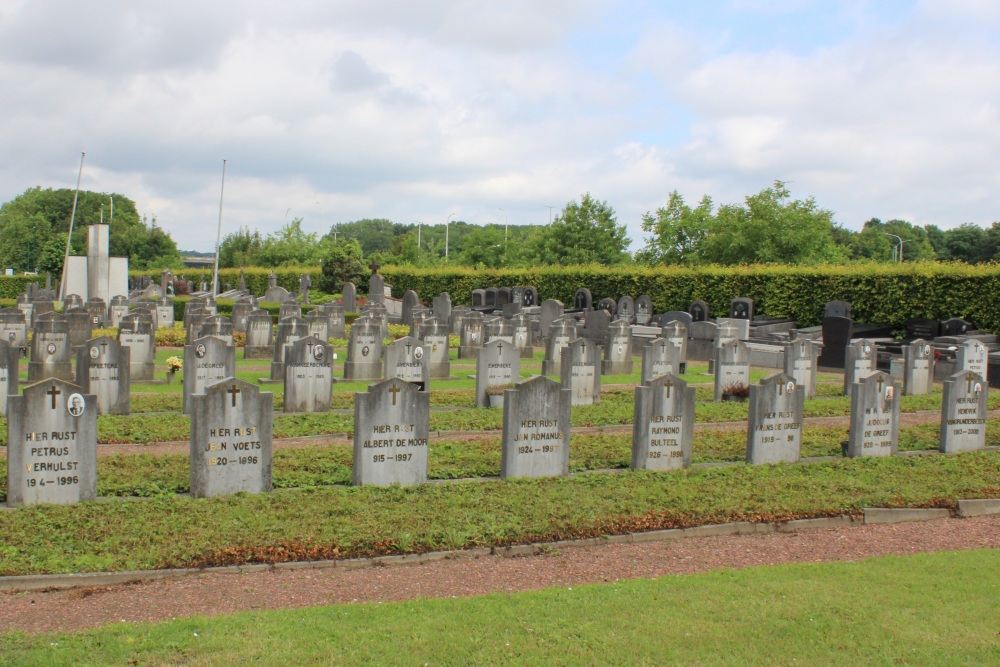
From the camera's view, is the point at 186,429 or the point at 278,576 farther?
the point at 186,429

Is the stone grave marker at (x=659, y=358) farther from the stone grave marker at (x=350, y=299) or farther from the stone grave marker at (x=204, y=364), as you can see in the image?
the stone grave marker at (x=350, y=299)

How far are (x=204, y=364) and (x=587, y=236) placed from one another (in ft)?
147

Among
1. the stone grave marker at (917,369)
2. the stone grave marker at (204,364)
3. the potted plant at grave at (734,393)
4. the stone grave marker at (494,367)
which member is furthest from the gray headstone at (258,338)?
the stone grave marker at (917,369)

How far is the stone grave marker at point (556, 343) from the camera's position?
71.7 feet

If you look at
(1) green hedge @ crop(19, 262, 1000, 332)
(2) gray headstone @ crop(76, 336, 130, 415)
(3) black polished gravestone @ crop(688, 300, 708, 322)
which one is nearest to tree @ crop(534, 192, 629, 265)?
(1) green hedge @ crop(19, 262, 1000, 332)

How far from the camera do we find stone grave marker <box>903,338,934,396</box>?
1967cm

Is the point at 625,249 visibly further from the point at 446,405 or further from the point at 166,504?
the point at 166,504

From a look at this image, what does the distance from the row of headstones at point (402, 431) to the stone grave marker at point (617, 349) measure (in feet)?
33.1

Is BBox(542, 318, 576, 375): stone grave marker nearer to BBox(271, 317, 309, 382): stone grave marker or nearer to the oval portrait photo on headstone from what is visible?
BBox(271, 317, 309, 382): stone grave marker

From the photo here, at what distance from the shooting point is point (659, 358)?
18.6m

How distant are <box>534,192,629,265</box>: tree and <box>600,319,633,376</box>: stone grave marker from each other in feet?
116

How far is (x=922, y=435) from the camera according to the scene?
13648mm

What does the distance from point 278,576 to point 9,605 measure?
192 cm

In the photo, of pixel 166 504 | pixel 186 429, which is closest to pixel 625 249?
pixel 186 429
